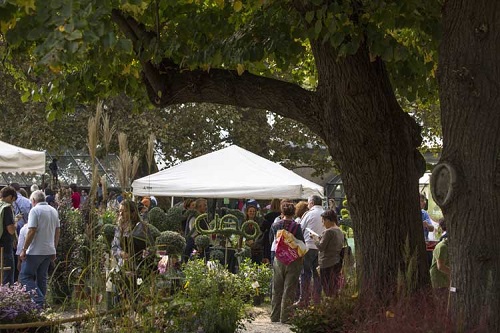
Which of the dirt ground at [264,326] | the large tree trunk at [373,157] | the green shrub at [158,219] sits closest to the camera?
the large tree trunk at [373,157]

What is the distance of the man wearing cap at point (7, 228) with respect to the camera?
14266 millimetres

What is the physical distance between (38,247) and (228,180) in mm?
6468

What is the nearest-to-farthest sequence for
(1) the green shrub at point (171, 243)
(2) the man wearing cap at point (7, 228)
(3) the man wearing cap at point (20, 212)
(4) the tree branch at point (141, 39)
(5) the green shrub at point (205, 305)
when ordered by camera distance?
(5) the green shrub at point (205, 305), (4) the tree branch at point (141, 39), (1) the green shrub at point (171, 243), (2) the man wearing cap at point (7, 228), (3) the man wearing cap at point (20, 212)

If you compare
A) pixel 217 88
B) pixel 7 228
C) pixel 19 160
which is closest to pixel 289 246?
pixel 7 228

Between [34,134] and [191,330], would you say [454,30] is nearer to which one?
[191,330]

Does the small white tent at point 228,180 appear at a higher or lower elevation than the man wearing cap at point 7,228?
higher

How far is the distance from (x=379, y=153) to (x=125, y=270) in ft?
8.90

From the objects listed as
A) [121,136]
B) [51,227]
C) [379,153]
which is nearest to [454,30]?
[379,153]

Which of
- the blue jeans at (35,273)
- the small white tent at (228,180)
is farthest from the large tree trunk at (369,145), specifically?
the small white tent at (228,180)

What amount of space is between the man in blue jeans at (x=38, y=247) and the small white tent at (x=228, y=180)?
514 centimetres

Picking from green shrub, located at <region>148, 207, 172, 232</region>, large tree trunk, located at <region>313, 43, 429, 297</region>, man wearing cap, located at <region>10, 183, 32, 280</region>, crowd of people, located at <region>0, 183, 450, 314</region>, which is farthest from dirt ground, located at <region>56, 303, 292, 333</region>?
green shrub, located at <region>148, 207, 172, 232</region>

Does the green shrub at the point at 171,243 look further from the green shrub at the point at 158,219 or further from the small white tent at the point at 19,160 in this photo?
the green shrub at the point at 158,219

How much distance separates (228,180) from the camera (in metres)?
19.5

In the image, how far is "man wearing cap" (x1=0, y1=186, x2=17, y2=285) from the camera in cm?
1427
